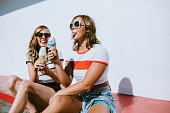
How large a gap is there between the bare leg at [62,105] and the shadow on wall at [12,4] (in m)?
4.08

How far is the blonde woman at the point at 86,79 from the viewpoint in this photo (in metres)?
1.21

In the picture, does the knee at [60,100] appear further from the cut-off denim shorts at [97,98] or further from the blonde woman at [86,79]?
the cut-off denim shorts at [97,98]

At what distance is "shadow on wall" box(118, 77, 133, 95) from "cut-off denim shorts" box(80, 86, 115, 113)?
4.63 feet

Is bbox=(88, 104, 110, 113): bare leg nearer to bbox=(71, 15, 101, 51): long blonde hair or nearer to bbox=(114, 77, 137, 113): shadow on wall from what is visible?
bbox=(71, 15, 101, 51): long blonde hair

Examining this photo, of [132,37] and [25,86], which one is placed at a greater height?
[132,37]

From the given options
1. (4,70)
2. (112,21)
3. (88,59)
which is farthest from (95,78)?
(4,70)

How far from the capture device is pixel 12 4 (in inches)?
208

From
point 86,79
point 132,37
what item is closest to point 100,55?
point 86,79

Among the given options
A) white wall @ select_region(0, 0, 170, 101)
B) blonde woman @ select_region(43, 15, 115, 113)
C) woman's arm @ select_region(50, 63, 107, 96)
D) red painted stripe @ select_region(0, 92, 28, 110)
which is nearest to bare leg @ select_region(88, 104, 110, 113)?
blonde woman @ select_region(43, 15, 115, 113)

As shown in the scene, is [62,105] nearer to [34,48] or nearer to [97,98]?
[97,98]

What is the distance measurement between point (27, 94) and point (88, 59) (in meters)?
0.82

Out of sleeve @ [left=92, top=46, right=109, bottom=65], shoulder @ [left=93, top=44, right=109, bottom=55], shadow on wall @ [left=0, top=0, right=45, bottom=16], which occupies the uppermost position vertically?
shadow on wall @ [left=0, top=0, right=45, bottom=16]

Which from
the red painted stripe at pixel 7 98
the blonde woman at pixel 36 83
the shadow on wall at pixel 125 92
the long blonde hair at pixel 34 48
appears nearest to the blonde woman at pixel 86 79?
the blonde woman at pixel 36 83

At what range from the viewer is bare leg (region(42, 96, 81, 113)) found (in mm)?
1135
